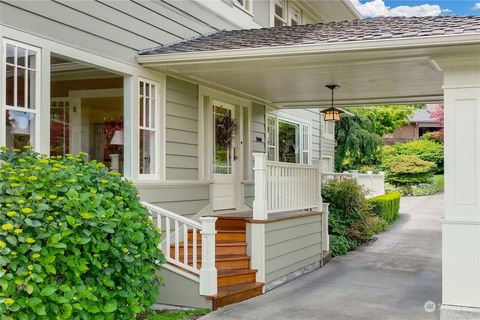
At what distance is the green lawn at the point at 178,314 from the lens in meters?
6.06

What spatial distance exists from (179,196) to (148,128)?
3.99ft

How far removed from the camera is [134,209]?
513cm

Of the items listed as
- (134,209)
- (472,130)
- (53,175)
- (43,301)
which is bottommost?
(43,301)

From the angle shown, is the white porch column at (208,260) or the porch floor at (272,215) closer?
the white porch column at (208,260)

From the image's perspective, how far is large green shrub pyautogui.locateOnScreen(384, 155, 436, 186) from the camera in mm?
24812

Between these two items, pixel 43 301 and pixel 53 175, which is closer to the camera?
pixel 43 301

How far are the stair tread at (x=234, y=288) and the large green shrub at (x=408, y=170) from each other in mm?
18720

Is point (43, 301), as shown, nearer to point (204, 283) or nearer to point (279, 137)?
point (204, 283)

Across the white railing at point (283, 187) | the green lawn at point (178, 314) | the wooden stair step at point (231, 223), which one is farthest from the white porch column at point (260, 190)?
the green lawn at point (178, 314)

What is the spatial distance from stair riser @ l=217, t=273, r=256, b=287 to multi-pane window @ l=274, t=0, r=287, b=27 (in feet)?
22.7

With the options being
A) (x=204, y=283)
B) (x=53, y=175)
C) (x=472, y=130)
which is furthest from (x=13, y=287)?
(x=472, y=130)

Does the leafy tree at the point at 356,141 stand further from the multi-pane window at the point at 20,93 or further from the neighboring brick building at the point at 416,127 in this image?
the multi-pane window at the point at 20,93

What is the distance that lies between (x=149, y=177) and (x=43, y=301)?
3.70 meters

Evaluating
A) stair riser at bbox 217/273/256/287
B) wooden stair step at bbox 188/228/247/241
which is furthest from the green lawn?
wooden stair step at bbox 188/228/247/241
